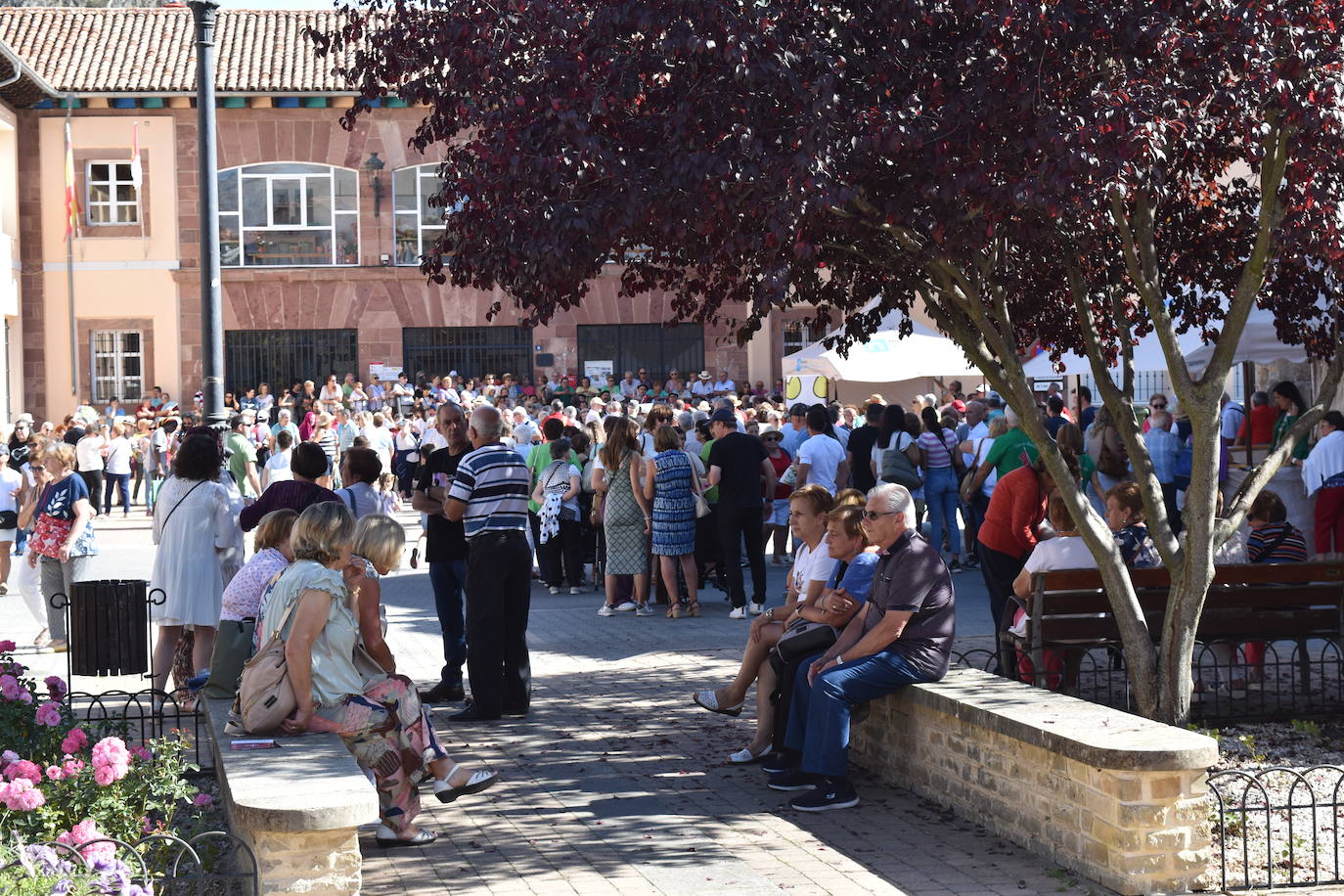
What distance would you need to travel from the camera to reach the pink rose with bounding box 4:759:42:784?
5.41 meters

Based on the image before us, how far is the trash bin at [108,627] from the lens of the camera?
9.58 meters

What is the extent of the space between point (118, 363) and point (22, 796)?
3566 centimetres

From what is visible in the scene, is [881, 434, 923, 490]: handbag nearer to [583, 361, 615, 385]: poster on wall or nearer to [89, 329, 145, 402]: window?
[583, 361, 615, 385]: poster on wall

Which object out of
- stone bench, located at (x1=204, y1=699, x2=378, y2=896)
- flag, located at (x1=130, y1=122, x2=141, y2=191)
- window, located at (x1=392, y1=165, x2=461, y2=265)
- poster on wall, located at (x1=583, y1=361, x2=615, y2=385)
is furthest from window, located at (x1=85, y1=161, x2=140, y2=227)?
stone bench, located at (x1=204, y1=699, x2=378, y2=896)

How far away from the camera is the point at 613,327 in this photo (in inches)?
1617

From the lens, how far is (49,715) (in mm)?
6652

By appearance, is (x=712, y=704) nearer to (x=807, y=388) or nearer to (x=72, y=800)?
(x=72, y=800)

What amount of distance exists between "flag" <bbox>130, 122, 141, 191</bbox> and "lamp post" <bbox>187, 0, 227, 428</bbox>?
28714 mm

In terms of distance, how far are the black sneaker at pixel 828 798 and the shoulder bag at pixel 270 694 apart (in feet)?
7.46

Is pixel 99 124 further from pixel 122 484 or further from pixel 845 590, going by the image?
pixel 845 590

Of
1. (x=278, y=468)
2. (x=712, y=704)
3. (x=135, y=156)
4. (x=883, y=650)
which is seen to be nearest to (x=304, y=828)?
(x=883, y=650)

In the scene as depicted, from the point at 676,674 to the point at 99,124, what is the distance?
105ft

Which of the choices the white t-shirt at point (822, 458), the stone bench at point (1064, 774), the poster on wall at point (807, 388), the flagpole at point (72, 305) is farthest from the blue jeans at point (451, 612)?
the flagpole at point (72, 305)

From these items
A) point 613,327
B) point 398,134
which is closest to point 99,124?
point 398,134
